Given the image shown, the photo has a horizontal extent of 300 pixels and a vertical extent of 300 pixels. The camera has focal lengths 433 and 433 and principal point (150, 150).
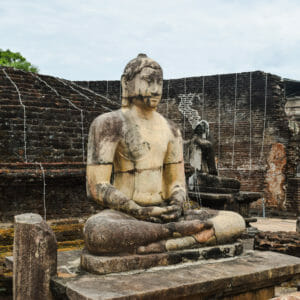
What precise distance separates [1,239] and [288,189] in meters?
9.48

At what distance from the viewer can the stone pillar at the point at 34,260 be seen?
2939 mm

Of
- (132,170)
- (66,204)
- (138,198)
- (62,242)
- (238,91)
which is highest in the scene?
(238,91)

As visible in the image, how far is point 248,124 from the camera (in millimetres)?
13711

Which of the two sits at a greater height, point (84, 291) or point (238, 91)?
point (238, 91)

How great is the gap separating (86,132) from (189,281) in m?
5.81

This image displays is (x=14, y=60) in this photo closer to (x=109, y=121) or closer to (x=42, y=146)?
(x=42, y=146)

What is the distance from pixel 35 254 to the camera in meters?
2.95


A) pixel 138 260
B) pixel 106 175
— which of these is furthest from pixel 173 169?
pixel 138 260

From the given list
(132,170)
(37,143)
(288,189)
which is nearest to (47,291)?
(132,170)

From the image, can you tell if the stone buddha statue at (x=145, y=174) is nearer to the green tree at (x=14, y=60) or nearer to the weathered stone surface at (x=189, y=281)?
the weathered stone surface at (x=189, y=281)

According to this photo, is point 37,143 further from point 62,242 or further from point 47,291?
point 47,291

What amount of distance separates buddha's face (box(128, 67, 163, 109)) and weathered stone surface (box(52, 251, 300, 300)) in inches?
53.3

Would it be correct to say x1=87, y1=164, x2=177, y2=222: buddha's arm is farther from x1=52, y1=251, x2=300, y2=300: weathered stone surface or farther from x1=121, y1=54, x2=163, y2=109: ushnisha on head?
x1=121, y1=54, x2=163, y2=109: ushnisha on head

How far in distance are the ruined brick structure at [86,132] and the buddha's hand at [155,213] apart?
3.37 m
